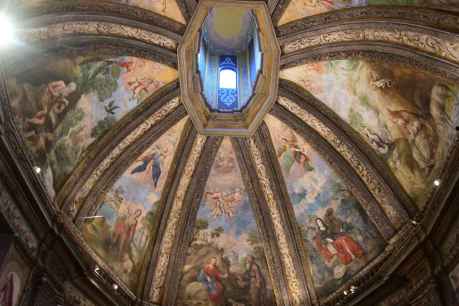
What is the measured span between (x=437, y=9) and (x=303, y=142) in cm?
585

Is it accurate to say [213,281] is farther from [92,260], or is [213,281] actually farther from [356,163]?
[356,163]

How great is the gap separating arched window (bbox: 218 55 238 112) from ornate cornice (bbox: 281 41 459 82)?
2.54 metres

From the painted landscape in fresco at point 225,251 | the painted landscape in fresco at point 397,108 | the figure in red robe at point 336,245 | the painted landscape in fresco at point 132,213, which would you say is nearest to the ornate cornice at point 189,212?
the painted landscape in fresco at point 225,251

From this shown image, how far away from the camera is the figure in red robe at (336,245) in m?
14.2

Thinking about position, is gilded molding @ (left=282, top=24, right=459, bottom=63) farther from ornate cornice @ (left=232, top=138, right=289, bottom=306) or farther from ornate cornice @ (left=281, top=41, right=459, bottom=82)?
ornate cornice @ (left=232, top=138, right=289, bottom=306)

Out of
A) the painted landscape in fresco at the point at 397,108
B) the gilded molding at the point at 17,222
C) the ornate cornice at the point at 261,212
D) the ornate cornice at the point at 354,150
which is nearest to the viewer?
the gilded molding at the point at 17,222

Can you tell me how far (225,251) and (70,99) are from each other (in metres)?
7.08

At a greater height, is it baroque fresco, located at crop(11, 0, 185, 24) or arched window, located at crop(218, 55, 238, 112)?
arched window, located at crop(218, 55, 238, 112)

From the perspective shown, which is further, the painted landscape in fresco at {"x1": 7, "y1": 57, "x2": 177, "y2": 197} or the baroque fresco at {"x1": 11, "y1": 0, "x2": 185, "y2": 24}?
the baroque fresco at {"x1": 11, "y1": 0, "x2": 185, "y2": 24}

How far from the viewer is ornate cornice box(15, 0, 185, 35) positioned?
33.5ft

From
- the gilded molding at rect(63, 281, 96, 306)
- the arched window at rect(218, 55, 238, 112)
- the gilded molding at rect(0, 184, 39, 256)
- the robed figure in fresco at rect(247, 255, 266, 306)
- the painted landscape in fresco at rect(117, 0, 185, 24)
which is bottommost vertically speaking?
the gilded molding at rect(63, 281, 96, 306)

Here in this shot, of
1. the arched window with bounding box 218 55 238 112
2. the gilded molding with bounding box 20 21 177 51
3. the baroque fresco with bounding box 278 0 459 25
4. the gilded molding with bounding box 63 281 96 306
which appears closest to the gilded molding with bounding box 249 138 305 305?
the arched window with bounding box 218 55 238 112

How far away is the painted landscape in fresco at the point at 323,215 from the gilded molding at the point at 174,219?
8.08 ft

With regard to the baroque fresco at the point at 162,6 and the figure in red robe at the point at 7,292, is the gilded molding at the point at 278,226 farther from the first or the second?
the figure in red robe at the point at 7,292
